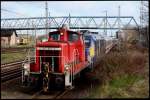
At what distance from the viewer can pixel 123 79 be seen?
16.5 metres

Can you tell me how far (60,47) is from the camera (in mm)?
14938

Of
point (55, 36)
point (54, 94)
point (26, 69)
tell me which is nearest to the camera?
point (54, 94)

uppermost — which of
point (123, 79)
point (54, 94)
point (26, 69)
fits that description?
point (26, 69)

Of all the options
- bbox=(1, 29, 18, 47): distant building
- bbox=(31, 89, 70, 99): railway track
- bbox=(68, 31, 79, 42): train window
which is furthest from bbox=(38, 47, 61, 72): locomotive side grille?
bbox=(1, 29, 18, 47): distant building

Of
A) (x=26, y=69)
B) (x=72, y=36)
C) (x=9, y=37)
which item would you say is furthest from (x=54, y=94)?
(x=9, y=37)

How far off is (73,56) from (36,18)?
2625 inches

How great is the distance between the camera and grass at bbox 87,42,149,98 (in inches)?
510

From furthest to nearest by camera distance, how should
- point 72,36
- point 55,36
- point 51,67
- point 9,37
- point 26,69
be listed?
point 9,37
point 72,36
point 55,36
point 51,67
point 26,69

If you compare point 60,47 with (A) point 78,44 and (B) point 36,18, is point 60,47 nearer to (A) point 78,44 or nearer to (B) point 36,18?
(A) point 78,44

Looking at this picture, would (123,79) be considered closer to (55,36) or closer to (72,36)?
(72,36)

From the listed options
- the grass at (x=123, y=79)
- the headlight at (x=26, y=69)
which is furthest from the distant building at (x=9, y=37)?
the headlight at (x=26, y=69)

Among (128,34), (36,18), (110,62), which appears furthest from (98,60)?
(128,34)

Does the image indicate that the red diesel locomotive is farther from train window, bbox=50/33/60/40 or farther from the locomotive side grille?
train window, bbox=50/33/60/40

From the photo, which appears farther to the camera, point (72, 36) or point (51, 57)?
point (72, 36)
